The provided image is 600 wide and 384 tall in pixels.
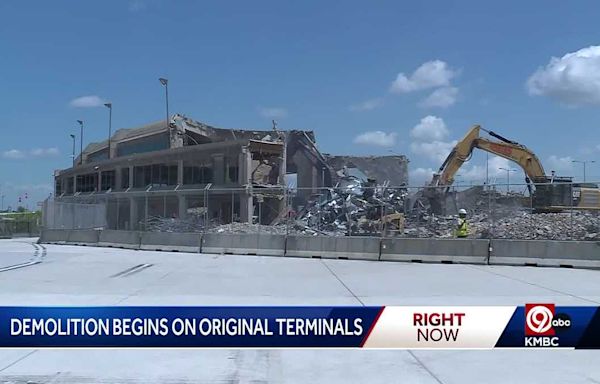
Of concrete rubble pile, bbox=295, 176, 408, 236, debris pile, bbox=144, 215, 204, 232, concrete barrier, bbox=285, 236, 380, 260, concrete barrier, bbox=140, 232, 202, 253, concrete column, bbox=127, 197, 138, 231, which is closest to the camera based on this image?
concrete barrier, bbox=285, 236, 380, 260

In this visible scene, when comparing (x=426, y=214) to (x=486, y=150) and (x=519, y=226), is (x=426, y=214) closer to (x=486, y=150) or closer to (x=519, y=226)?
(x=519, y=226)

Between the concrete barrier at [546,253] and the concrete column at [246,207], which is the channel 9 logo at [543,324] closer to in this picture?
the concrete barrier at [546,253]

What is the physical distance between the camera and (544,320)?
508 centimetres

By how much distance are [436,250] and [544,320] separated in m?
16.6

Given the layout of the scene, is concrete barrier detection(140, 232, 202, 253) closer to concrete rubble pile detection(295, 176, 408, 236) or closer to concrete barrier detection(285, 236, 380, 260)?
concrete rubble pile detection(295, 176, 408, 236)

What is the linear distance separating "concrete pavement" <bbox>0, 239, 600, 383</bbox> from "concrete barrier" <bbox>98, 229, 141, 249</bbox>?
2906mm

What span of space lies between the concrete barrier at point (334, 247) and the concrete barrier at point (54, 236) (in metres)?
16.9

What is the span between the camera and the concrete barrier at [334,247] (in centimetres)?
2253

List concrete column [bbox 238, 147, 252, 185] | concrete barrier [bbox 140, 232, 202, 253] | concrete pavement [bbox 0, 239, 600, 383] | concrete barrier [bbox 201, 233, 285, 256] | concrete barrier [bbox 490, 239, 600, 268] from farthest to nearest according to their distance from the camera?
concrete column [bbox 238, 147, 252, 185], concrete barrier [bbox 140, 232, 202, 253], concrete barrier [bbox 201, 233, 285, 256], concrete barrier [bbox 490, 239, 600, 268], concrete pavement [bbox 0, 239, 600, 383]

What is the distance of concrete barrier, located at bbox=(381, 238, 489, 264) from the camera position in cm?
2092

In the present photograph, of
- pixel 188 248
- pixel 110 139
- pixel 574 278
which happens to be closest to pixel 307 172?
pixel 110 139

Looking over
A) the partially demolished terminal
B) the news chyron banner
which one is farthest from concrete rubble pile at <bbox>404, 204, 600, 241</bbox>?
the news chyron banner

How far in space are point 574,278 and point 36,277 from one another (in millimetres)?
14161

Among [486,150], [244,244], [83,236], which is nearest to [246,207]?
[83,236]
